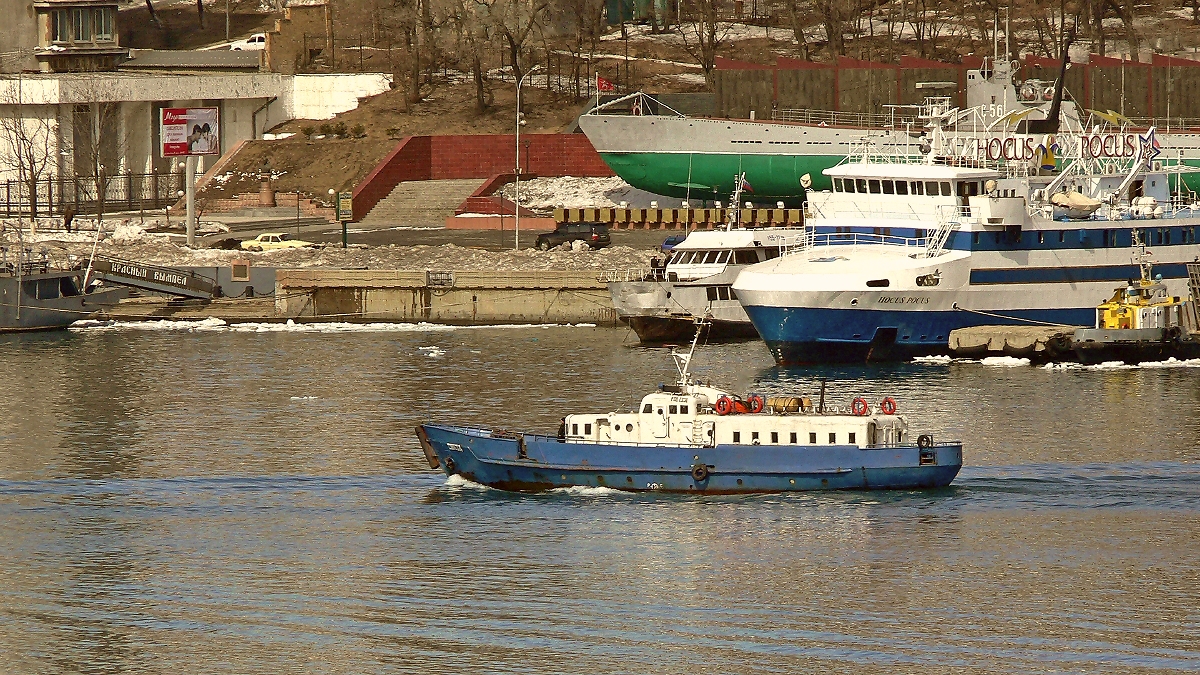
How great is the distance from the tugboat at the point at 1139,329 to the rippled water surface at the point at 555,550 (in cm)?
531

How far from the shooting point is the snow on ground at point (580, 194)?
11725 cm

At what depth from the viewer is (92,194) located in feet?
409

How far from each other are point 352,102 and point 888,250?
2492 inches

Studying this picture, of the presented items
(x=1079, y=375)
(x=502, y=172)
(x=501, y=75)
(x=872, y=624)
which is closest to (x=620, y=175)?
(x=502, y=172)

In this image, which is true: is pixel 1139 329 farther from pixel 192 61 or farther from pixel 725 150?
pixel 192 61

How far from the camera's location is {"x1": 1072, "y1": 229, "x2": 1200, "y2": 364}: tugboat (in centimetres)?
7512

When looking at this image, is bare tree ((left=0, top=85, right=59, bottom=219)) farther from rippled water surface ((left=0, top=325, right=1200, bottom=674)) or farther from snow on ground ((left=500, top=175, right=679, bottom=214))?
rippled water surface ((left=0, top=325, right=1200, bottom=674))

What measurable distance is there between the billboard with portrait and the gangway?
16.8 metres

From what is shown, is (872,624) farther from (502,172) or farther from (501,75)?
(501,75)

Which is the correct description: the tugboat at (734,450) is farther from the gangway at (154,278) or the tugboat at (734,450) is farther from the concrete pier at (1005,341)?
the gangway at (154,278)

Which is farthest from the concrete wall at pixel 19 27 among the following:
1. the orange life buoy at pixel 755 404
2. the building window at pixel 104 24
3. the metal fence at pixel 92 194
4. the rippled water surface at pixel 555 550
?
the orange life buoy at pixel 755 404

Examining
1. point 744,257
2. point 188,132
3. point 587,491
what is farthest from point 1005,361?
point 188,132

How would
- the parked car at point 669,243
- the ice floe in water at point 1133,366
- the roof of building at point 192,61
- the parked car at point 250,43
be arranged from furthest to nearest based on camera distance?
the parked car at point 250,43 → the roof of building at point 192,61 → the parked car at point 669,243 → the ice floe in water at point 1133,366

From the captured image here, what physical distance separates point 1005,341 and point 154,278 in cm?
4471
